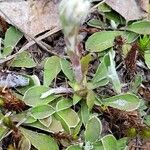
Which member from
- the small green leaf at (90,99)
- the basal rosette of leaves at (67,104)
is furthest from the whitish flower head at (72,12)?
the small green leaf at (90,99)

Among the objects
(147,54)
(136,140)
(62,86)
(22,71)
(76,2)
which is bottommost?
(136,140)

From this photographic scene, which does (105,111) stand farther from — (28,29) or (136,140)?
(28,29)

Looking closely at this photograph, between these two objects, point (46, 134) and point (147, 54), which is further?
point (147, 54)

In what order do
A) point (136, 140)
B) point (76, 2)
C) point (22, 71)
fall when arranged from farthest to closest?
point (22, 71) → point (136, 140) → point (76, 2)

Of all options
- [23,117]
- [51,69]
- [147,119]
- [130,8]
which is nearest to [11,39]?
[51,69]

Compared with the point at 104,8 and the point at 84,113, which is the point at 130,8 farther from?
the point at 84,113

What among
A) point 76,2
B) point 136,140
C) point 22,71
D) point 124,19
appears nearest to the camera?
point 76,2

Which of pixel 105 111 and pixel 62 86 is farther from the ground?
pixel 62 86

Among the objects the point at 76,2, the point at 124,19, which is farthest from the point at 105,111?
the point at 76,2
